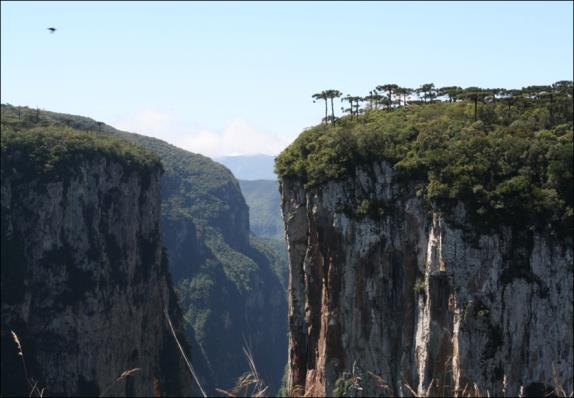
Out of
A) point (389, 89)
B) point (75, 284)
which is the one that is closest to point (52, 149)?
point (75, 284)

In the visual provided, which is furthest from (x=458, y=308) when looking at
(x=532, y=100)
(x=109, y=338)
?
(x=109, y=338)

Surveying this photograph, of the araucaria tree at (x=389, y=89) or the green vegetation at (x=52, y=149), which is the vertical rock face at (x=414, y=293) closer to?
the araucaria tree at (x=389, y=89)

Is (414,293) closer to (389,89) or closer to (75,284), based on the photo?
(389,89)

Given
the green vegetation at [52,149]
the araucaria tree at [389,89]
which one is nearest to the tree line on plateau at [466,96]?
the araucaria tree at [389,89]

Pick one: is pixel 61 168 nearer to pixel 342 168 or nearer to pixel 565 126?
pixel 342 168

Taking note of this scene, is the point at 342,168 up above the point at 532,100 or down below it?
below

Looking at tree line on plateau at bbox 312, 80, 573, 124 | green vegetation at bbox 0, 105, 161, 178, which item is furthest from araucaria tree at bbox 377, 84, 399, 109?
green vegetation at bbox 0, 105, 161, 178

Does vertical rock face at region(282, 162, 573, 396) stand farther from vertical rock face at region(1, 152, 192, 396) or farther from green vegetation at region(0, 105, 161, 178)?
green vegetation at region(0, 105, 161, 178)
